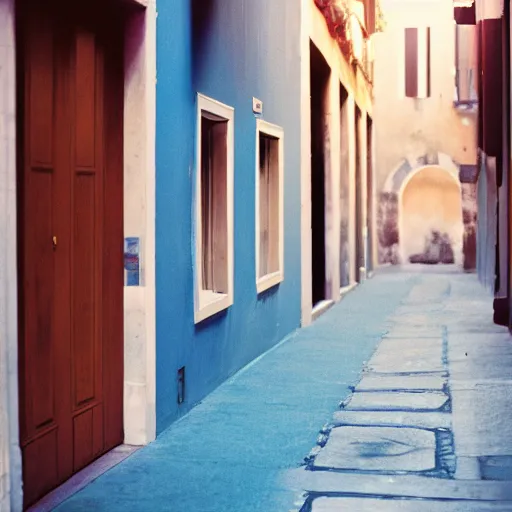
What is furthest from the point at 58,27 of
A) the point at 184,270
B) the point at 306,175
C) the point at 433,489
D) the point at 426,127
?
the point at 426,127

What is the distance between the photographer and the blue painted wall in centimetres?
625

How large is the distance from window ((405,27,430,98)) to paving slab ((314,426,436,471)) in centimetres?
1984

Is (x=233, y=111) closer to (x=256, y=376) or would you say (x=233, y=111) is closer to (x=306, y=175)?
(x=256, y=376)

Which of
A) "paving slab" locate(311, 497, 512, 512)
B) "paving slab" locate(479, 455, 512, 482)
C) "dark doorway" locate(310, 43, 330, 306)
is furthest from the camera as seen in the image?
"dark doorway" locate(310, 43, 330, 306)

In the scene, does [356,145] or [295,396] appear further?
[356,145]

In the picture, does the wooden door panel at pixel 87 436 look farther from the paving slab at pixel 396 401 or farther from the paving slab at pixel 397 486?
the paving slab at pixel 396 401

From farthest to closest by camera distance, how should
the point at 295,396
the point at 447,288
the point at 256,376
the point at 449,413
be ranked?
1. the point at 447,288
2. the point at 256,376
3. the point at 295,396
4. the point at 449,413

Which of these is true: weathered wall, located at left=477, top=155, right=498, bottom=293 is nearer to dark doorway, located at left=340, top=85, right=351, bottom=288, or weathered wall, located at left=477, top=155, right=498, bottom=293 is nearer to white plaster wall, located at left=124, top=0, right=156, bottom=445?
dark doorway, located at left=340, top=85, right=351, bottom=288

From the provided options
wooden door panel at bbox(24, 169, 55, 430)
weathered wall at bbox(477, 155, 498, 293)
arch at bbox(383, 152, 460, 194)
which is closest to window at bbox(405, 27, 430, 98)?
arch at bbox(383, 152, 460, 194)

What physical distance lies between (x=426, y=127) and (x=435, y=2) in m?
3.02

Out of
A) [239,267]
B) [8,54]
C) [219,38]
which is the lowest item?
[239,267]

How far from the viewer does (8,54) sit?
13.8 ft

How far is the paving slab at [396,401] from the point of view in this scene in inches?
270

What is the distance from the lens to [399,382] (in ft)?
25.9
